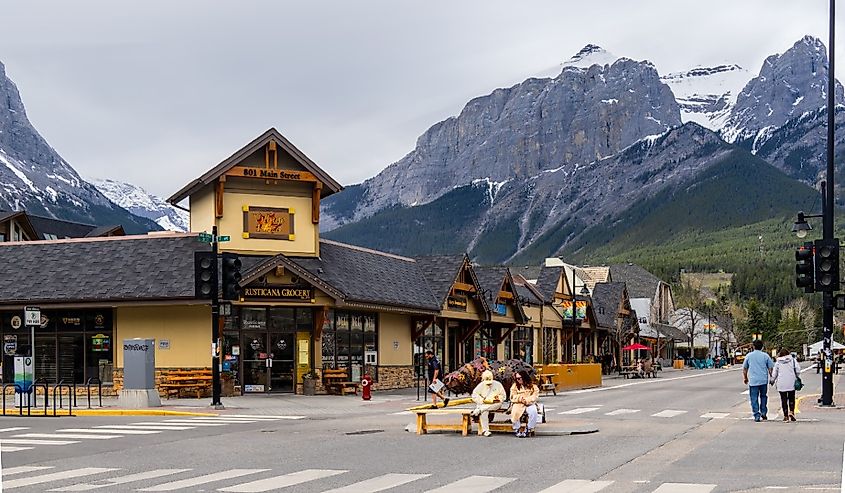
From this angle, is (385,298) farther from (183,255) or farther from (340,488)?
(340,488)

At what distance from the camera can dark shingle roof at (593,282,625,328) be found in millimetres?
79213

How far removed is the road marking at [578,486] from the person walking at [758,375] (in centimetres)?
1147

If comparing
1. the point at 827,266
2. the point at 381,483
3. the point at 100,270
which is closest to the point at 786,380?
the point at 827,266

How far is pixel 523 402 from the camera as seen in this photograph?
21.5 m

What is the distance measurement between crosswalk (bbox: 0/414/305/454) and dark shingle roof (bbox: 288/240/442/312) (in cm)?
1121

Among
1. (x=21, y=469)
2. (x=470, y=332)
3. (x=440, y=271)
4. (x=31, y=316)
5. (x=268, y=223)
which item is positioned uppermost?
(x=268, y=223)

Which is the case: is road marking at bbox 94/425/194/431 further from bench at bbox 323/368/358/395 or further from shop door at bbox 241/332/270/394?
bench at bbox 323/368/358/395

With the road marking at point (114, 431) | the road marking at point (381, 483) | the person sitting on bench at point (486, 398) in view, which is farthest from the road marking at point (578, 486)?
the road marking at point (114, 431)

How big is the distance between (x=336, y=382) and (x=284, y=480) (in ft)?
80.7

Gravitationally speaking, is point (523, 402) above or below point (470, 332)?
below

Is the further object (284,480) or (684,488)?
(284,480)

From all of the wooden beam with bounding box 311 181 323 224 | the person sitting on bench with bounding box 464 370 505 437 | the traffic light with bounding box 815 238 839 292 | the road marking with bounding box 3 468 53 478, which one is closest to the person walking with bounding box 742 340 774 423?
the traffic light with bounding box 815 238 839 292

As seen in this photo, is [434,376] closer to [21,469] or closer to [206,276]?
[206,276]

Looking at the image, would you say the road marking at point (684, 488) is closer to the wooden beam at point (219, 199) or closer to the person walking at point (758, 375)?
the person walking at point (758, 375)
